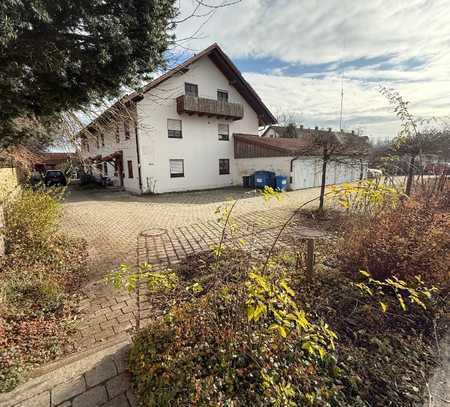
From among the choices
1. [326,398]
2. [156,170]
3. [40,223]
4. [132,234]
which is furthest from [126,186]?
[326,398]

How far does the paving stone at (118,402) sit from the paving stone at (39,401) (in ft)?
1.57

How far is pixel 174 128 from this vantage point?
632 inches

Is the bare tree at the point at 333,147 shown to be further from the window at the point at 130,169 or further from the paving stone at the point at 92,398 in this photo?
Result: the window at the point at 130,169

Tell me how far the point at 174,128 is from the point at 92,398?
52.5ft

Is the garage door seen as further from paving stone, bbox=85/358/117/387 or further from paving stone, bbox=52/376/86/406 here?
paving stone, bbox=52/376/86/406

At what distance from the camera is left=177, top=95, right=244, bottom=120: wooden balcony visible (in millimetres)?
15195

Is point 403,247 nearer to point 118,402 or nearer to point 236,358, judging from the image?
point 236,358

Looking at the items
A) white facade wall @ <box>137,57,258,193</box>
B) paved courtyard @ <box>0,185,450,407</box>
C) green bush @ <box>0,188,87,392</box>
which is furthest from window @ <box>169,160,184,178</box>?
green bush @ <box>0,188,87,392</box>

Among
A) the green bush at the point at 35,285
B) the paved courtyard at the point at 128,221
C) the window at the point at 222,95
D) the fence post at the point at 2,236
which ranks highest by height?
the window at the point at 222,95

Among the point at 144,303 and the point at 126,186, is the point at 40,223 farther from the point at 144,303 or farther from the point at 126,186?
the point at 126,186

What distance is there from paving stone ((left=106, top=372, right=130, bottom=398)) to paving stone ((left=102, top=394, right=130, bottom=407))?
1.5 inches

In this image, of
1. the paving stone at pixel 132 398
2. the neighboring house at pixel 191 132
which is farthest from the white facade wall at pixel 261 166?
the paving stone at pixel 132 398

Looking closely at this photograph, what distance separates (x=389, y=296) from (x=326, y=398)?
201cm

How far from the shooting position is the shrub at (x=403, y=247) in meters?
2.97
